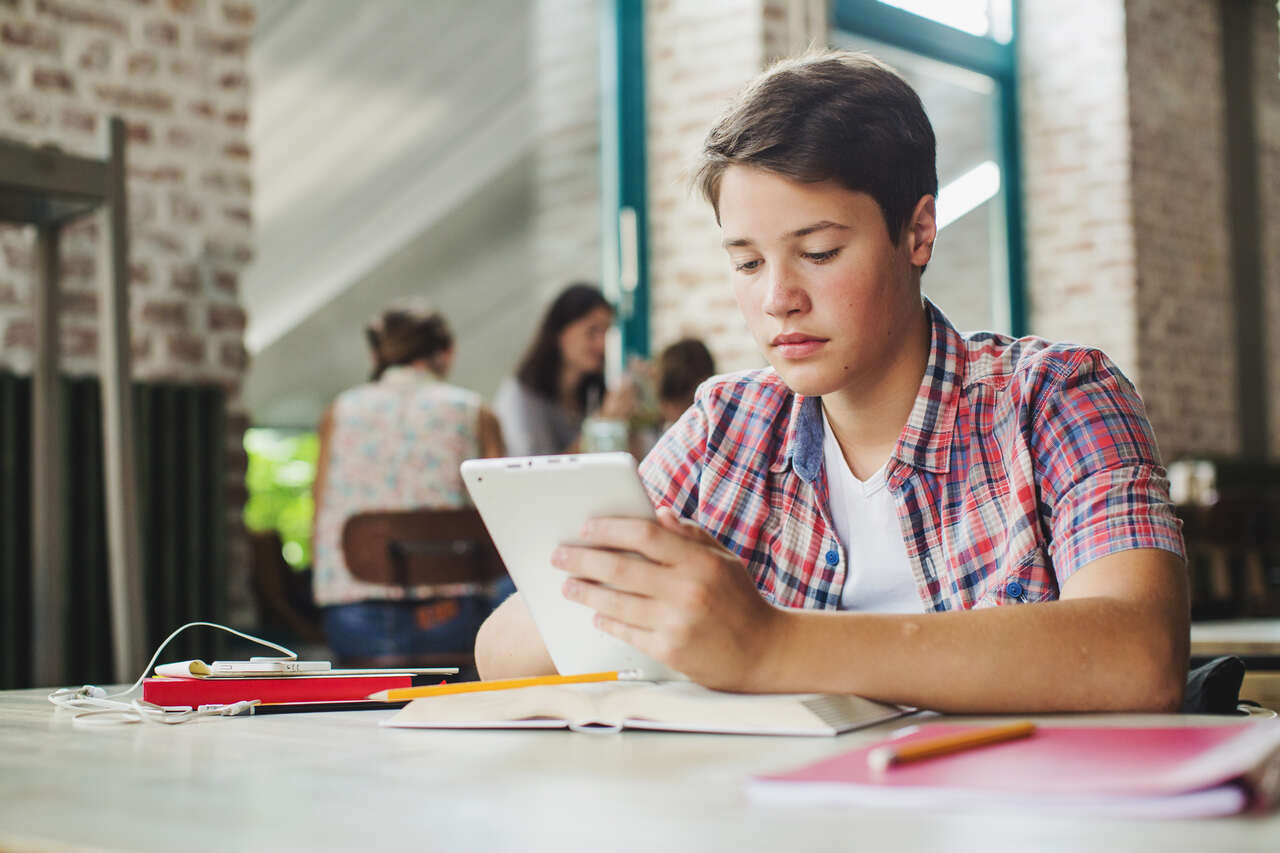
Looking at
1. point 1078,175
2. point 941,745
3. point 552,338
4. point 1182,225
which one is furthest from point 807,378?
point 1182,225

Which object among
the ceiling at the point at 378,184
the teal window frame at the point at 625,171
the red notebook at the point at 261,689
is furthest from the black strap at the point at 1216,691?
the teal window frame at the point at 625,171

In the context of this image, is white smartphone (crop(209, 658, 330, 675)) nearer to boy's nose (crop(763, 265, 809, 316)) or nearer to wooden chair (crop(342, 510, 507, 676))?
boy's nose (crop(763, 265, 809, 316))

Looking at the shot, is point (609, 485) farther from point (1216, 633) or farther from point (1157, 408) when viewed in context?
point (1157, 408)

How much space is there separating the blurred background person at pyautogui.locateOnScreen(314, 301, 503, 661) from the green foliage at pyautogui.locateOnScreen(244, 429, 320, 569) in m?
0.65

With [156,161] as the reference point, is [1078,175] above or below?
above

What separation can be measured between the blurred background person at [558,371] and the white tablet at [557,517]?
304 cm

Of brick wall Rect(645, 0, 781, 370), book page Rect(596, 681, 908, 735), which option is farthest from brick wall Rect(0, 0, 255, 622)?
book page Rect(596, 681, 908, 735)

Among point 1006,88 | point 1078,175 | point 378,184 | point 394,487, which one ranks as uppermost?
point 1006,88

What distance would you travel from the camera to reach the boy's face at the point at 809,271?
1.30 metres

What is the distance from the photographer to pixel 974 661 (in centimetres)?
96

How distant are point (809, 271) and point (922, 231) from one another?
225 millimetres

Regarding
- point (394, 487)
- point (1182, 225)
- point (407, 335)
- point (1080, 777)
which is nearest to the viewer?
point (1080, 777)

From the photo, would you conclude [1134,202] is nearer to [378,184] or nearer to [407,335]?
[378,184]

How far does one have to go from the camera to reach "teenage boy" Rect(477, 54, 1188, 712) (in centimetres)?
96
